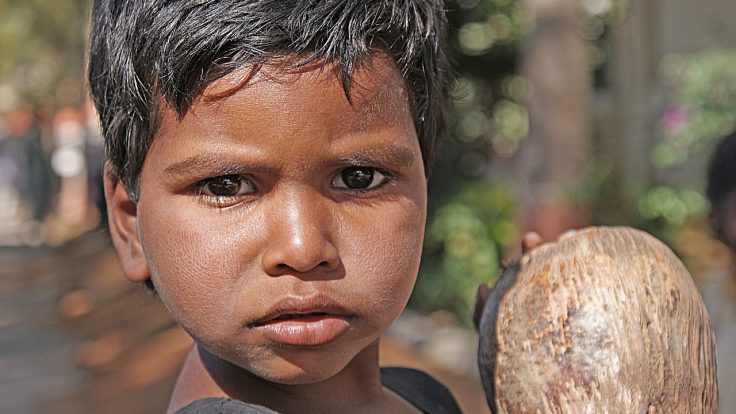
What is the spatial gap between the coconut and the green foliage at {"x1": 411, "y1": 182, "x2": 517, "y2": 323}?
6.83 m

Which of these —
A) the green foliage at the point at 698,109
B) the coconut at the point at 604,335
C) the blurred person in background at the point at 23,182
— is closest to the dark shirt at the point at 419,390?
the coconut at the point at 604,335

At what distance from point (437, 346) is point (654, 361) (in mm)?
6755

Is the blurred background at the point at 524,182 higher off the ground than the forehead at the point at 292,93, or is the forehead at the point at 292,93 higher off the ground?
the forehead at the point at 292,93

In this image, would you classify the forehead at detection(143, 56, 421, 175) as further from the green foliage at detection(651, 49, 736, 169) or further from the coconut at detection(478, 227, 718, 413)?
the green foliage at detection(651, 49, 736, 169)

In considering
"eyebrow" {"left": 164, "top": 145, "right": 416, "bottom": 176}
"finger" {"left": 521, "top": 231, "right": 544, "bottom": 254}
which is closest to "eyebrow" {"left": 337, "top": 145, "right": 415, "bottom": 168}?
"eyebrow" {"left": 164, "top": 145, "right": 416, "bottom": 176}

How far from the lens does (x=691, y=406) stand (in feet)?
5.23

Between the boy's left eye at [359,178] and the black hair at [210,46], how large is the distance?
0.14 meters

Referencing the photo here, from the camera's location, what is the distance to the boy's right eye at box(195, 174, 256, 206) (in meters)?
1.56

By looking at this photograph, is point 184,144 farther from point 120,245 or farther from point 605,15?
point 605,15

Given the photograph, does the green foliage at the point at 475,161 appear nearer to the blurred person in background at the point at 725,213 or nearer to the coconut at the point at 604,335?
the blurred person in background at the point at 725,213

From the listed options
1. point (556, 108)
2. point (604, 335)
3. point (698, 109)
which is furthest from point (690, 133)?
point (604, 335)

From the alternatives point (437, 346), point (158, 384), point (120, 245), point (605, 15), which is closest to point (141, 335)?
point (158, 384)

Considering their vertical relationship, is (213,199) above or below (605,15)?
above

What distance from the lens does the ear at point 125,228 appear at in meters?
1.80
